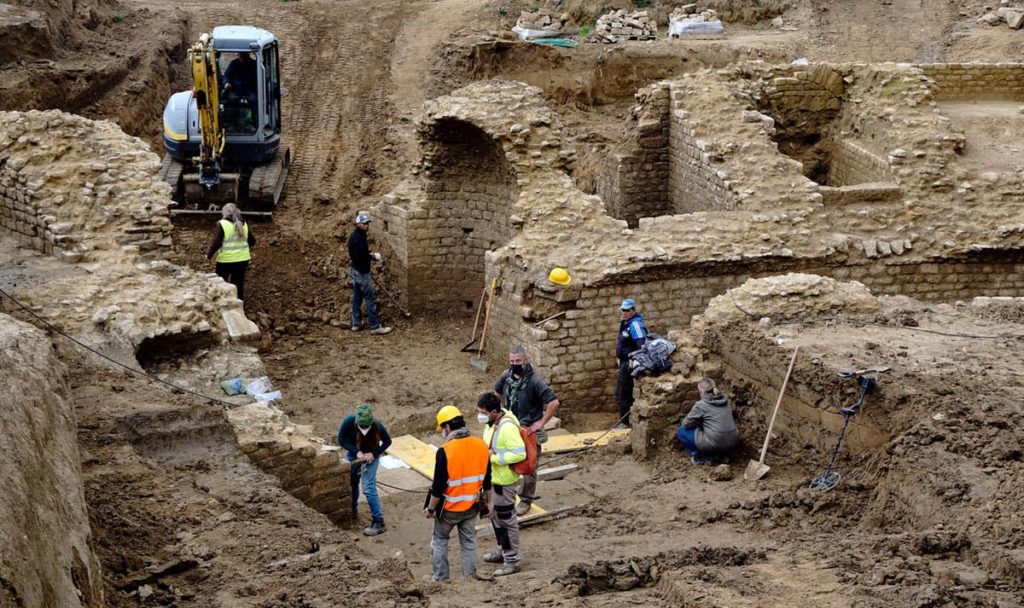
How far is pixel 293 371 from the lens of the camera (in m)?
14.8

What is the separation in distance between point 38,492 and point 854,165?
13316mm

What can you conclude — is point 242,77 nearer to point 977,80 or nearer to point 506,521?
point 977,80

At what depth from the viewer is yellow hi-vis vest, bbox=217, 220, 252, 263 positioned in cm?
1479

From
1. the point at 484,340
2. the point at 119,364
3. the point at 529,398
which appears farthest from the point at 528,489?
the point at 484,340

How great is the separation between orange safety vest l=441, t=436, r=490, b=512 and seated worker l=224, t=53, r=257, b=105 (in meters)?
11.4

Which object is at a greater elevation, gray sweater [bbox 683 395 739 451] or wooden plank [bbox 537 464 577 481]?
gray sweater [bbox 683 395 739 451]

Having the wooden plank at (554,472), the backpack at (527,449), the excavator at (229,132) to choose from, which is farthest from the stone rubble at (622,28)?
the backpack at (527,449)

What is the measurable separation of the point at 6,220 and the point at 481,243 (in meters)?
5.83

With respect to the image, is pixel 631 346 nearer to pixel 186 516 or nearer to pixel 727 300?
pixel 727 300

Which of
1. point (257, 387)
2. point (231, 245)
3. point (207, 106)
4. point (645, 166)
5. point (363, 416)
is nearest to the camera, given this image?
point (363, 416)

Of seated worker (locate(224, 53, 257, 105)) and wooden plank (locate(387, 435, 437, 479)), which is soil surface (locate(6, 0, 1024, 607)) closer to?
wooden plank (locate(387, 435, 437, 479))

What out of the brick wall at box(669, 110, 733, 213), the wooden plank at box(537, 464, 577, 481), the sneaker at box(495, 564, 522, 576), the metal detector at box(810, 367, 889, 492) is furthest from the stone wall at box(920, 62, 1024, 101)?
the sneaker at box(495, 564, 522, 576)

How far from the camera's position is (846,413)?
1001cm

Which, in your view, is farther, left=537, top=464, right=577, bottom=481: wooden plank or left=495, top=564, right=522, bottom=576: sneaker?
left=537, top=464, right=577, bottom=481: wooden plank
